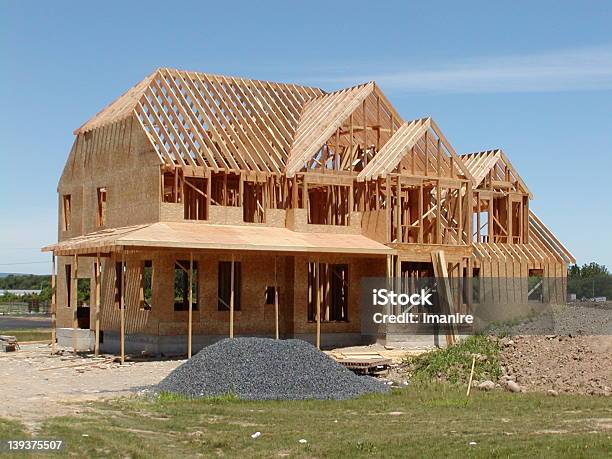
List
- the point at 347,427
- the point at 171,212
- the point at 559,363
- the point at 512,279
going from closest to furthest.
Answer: the point at 347,427 → the point at 559,363 → the point at 171,212 → the point at 512,279

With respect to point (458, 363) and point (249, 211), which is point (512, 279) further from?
point (458, 363)

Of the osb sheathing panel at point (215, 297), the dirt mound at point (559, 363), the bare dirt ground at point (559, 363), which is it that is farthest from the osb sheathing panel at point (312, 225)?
the dirt mound at point (559, 363)

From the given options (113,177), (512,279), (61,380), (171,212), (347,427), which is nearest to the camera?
(347,427)

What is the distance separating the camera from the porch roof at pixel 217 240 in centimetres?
2652

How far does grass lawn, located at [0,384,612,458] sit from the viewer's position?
13.9 meters

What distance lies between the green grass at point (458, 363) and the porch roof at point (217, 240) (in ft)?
18.0

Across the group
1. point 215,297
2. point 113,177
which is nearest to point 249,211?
point 215,297

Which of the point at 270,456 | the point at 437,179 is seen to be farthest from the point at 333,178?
the point at 270,456

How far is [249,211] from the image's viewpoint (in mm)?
32781

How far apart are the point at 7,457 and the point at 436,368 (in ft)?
41.3

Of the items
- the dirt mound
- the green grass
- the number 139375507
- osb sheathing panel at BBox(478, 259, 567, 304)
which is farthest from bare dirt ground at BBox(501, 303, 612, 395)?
osb sheathing panel at BBox(478, 259, 567, 304)

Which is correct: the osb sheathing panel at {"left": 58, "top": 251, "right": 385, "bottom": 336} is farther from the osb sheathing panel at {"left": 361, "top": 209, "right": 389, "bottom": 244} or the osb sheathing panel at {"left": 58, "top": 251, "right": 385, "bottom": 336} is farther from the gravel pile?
the gravel pile

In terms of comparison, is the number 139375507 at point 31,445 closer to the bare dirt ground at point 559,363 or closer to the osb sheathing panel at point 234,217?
the bare dirt ground at point 559,363

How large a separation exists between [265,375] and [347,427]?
4.38 m
